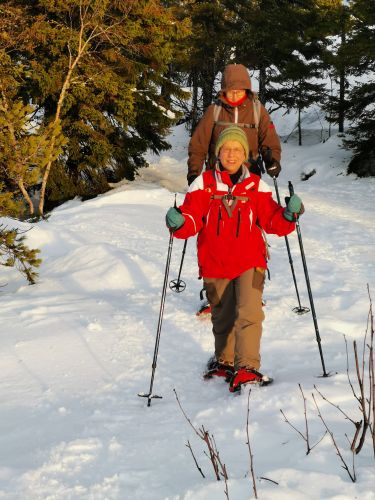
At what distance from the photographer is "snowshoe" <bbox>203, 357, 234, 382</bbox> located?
3711 millimetres

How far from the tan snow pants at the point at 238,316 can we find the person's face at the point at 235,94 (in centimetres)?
232

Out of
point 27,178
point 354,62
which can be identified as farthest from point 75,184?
point 354,62

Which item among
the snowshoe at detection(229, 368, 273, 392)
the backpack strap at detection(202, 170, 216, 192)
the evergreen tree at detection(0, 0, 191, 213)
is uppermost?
the evergreen tree at detection(0, 0, 191, 213)

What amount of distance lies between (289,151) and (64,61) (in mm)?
14841

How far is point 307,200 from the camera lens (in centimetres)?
1434

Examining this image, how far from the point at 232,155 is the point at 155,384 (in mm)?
1854

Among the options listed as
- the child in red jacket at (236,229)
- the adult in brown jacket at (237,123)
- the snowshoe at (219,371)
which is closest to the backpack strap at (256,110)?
the adult in brown jacket at (237,123)

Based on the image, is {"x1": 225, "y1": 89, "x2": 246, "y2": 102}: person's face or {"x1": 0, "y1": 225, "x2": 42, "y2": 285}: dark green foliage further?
{"x1": 0, "y1": 225, "x2": 42, "y2": 285}: dark green foliage

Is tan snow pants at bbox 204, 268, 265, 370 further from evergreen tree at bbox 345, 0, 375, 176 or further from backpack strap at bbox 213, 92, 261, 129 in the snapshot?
evergreen tree at bbox 345, 0, 375, 176

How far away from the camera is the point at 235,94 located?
201 inches

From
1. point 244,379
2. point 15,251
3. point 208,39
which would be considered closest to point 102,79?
point 15,251

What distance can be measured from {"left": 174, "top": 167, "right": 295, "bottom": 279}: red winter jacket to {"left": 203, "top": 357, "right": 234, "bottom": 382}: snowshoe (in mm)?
735

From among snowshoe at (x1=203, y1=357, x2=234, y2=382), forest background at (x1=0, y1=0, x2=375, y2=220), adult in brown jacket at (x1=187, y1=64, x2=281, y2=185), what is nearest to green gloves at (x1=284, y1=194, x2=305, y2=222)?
snowshoe at (x1=203, y1=357, x2=234, y2=382)

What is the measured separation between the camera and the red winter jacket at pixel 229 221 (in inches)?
139
